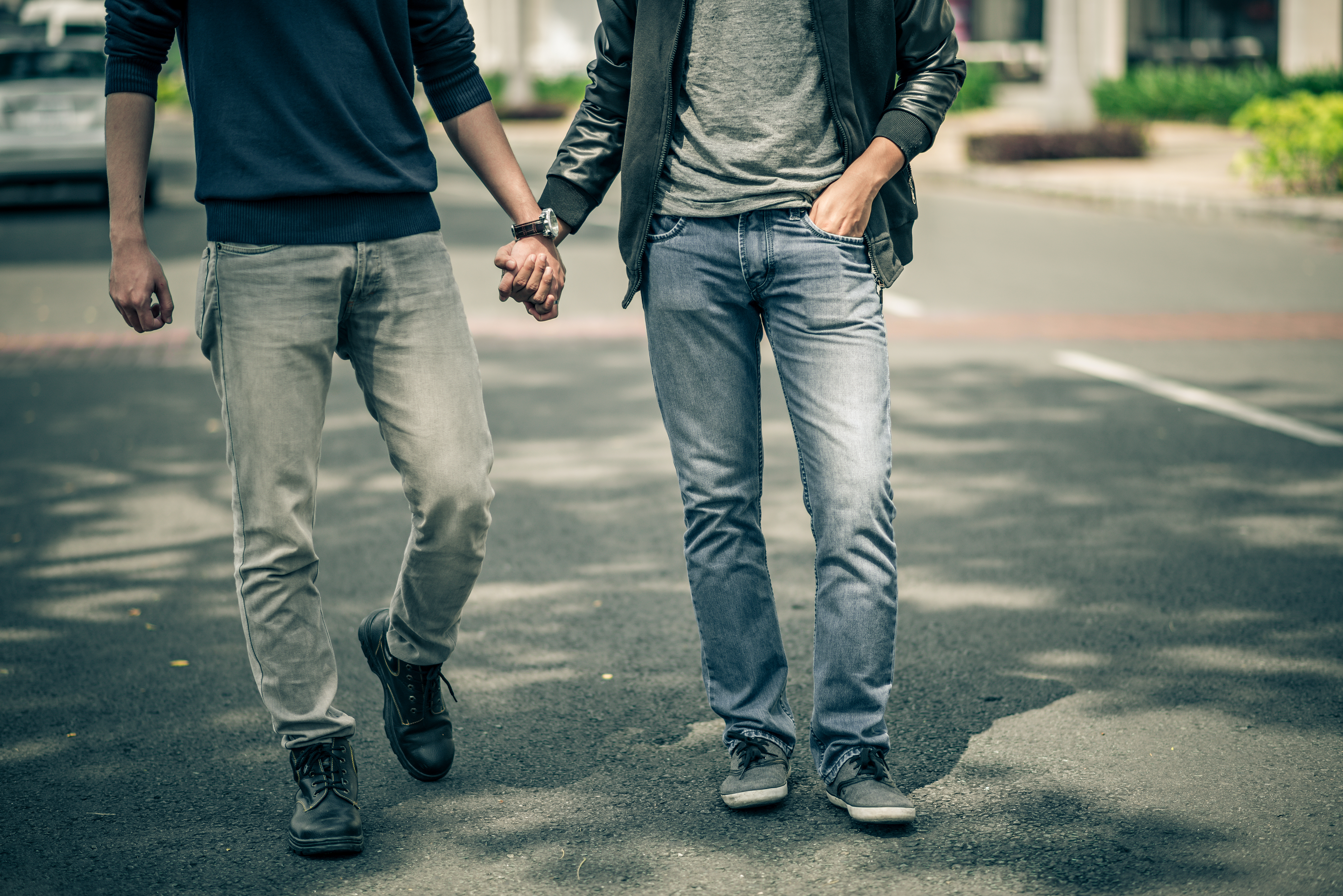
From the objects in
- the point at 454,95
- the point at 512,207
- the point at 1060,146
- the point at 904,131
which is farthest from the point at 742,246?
the point at 1060,146

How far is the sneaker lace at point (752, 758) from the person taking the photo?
3.18 metres

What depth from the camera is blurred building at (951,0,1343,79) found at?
37281mm

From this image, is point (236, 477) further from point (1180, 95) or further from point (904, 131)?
point (1180, 95)

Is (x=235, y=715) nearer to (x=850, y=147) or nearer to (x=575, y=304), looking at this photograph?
(x=850, y=147)

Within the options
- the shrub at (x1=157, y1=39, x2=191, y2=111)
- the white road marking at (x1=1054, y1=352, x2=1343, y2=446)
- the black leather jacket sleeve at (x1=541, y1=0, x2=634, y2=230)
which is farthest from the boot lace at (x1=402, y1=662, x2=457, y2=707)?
the shrub at (x1=157, y1=39, x2=191, y2=111)

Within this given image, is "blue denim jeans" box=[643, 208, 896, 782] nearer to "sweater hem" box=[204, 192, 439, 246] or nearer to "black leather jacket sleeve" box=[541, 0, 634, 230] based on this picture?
"black leather jacket sleeve" box=[541, 0, 634, 230]

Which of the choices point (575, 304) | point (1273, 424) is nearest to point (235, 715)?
point (1273, 424)

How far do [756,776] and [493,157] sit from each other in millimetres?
1414

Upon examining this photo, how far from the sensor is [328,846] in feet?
9.80

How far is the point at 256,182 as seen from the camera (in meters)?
2.94

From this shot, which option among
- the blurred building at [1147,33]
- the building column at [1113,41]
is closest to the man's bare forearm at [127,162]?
the building column at [1113,41]

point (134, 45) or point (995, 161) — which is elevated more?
point (134, 45)

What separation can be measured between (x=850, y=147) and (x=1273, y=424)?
14.7ft

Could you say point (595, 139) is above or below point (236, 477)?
above
